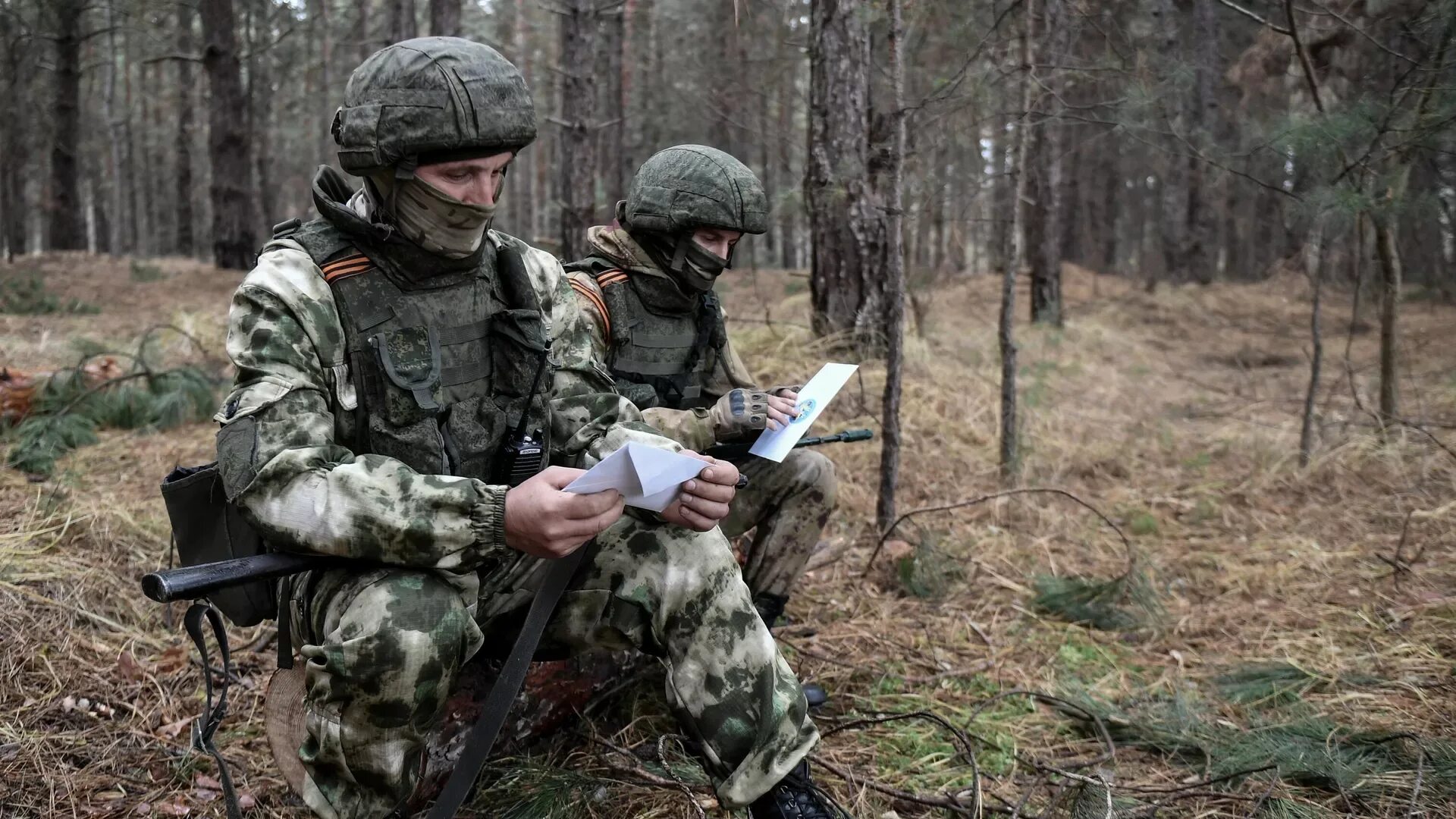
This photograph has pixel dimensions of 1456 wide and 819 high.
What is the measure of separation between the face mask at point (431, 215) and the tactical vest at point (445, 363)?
0.31ft

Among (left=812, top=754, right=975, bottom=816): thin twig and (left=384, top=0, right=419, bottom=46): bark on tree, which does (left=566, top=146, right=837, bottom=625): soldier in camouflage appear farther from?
(left=384, top=0, right=419, bottom=46): bark on tree

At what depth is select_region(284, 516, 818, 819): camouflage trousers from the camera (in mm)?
1929

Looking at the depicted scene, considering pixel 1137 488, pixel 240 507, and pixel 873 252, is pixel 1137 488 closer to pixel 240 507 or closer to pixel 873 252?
pixel 873 252

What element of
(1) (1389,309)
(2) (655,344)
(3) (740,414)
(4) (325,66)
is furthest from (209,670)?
(4) (325,66)

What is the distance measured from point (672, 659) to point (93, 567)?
259 centimetres

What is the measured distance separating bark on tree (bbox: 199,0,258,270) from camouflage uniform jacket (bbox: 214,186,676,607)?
1123 cm

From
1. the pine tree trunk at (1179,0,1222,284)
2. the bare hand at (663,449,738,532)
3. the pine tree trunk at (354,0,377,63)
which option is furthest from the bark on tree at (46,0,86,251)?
the pine tree trunk at (1179,0,1222,284)

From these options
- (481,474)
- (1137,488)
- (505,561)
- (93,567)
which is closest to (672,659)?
(505,561)

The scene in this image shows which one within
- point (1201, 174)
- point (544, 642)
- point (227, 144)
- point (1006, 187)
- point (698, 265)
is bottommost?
point (544, 642)

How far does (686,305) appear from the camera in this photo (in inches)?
138

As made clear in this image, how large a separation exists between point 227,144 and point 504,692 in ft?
41.2

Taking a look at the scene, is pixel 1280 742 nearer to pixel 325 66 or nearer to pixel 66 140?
pixel 66 140

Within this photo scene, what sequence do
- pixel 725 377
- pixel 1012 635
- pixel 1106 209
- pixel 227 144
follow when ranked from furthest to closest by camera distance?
pixel 1106 209 → pixel 227 144 → pixel 1012 635 → pixel 725 377

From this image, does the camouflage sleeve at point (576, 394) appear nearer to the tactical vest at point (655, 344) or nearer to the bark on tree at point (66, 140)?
the tactical vest at point (655, 344)
